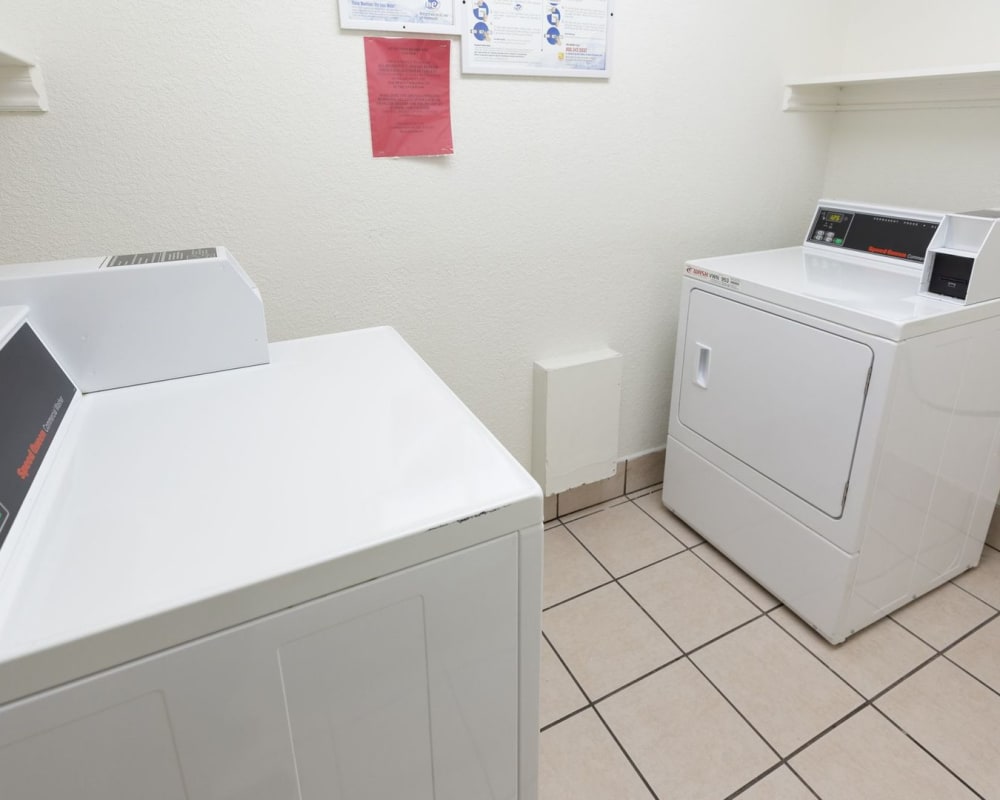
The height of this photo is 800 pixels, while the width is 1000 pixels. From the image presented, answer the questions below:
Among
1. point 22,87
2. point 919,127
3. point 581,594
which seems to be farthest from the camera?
point 919,127

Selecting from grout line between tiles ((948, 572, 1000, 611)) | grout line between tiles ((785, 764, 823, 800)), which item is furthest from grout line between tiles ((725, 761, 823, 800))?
grout line between tiles ((948, 572, 1000, 611))

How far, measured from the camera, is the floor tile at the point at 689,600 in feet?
5.62

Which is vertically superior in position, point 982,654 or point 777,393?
point 777,393

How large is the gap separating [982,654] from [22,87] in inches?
99.1

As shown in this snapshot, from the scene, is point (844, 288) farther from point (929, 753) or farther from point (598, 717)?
point (598, 717)

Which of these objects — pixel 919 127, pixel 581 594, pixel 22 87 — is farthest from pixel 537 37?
pixel 581 594

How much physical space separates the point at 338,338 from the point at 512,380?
0.74m

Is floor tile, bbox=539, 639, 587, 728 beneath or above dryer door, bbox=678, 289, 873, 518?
beneath

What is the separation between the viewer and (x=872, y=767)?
4.41 ft

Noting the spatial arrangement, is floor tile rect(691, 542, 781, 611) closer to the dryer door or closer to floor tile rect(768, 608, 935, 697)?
floor tile rect(768, 608, 935, 697)

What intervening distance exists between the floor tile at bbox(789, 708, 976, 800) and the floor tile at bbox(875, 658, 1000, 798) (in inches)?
1.4

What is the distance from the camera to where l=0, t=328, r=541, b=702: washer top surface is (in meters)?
0.60

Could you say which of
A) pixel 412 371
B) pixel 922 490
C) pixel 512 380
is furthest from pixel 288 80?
pixel 922 490

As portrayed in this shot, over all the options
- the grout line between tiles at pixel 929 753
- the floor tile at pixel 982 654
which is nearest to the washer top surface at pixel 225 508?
the grout line between tiles at pixel 929 753
